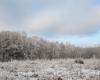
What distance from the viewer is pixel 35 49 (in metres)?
34.7

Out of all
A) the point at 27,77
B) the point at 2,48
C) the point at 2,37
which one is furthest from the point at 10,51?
the point at 27,77

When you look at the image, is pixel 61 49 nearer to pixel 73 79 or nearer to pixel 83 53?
pixel 83 53

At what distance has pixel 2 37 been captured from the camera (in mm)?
35500

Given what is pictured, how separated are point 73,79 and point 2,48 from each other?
25.0 metres

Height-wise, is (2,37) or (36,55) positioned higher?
(2,37)

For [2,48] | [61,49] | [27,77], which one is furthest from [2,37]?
[27,77]

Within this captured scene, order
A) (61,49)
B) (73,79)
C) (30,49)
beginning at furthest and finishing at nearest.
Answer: (61,49)
(30,49)
(73,79)

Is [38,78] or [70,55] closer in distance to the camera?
[38,78]

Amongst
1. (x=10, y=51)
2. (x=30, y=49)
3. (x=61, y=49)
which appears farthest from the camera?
(x=61, y=49)

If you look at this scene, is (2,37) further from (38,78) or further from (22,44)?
(38,78)

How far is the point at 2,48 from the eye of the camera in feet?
108

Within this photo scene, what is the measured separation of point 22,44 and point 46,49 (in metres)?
3.39

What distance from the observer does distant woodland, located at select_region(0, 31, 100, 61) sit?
105ft

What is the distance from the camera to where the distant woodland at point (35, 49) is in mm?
32031
